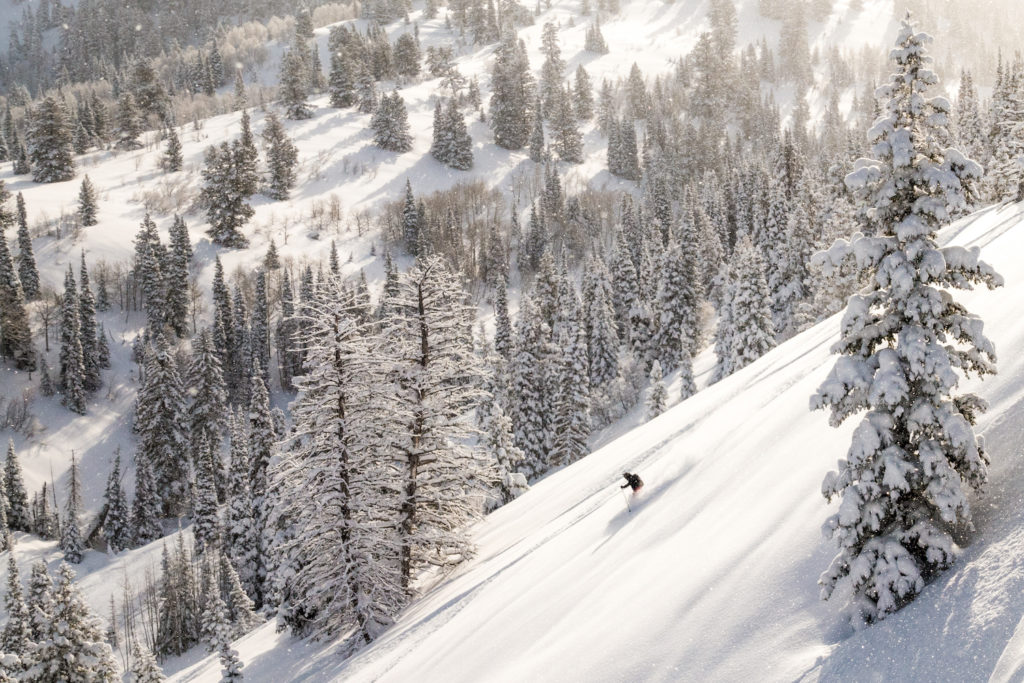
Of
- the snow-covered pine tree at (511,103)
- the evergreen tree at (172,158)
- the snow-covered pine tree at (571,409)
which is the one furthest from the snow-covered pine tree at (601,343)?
the evergreen tree at (172,158)

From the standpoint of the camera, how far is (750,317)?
153 ft

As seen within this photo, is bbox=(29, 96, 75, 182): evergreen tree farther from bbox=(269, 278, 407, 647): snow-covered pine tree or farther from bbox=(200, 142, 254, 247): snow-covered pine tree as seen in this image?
bbox=(269, 278, 407, 647): snow-covered pine tree

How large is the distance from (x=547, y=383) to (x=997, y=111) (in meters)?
35.4

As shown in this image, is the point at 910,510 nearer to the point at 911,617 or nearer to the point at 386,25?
the point at 911,617

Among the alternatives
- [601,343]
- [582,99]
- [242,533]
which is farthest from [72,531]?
[582,99]

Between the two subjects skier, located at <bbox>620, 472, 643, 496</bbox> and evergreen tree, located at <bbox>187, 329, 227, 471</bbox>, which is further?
evergreen tree, located at <bbox>187, 329, 227, 471</bbox>

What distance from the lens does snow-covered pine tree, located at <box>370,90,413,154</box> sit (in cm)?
12862

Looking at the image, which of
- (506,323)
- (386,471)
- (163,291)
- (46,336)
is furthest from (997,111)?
(46,336)

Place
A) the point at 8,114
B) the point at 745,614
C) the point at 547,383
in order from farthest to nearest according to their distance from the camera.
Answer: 1. the point at 8,114
2. the point at 547,383
3. the point at 745,614

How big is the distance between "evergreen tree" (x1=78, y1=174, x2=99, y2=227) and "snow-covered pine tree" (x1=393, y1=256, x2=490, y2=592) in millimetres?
94962

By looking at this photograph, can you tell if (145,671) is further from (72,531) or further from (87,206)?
(87,206)

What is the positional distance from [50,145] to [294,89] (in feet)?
152

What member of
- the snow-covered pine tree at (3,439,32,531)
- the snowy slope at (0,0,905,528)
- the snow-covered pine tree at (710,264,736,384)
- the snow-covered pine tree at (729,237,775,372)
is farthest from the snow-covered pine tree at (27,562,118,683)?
the snowy slope at (0,0,905,528)

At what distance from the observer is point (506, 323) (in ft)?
217
